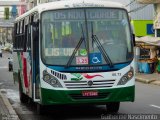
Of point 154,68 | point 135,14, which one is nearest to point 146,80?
point 154,68

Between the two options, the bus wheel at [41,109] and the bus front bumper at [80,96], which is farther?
the bus wheel at [41,109]

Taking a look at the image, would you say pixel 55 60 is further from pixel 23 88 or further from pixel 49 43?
pixel 23 88

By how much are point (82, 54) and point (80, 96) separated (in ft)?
3.13

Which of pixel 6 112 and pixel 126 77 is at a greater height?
pixel 126 77

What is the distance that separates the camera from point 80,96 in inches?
473

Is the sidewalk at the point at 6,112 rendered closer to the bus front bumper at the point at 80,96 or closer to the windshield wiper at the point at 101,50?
the bus front bumper at the point at 80,96

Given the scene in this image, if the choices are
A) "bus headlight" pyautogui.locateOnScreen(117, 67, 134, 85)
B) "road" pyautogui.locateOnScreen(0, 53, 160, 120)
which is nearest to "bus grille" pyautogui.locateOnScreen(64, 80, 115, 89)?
"bus headlight" pyautogui.locateOnScreen(117, 67, 134, 85)

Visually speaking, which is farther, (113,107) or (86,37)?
(113,107)

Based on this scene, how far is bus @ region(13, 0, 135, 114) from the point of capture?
39.3ft

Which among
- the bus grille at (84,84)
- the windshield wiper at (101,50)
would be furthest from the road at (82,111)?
the windshield wiper at (101,50)

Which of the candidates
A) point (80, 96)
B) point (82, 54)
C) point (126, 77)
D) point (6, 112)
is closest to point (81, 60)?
point (82, 54)

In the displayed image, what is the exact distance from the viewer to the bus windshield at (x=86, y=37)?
12.2 m

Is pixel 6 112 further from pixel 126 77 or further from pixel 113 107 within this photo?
pixel 126 77

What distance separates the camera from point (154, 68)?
34.7 meters
